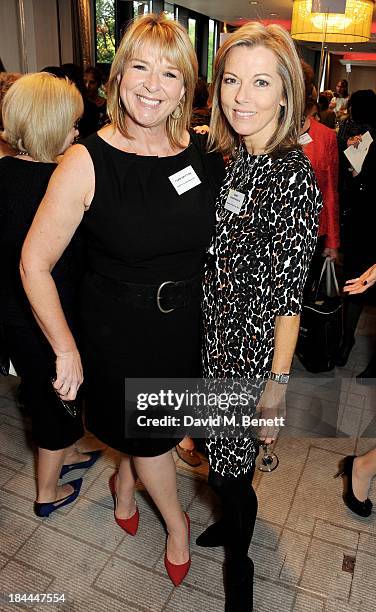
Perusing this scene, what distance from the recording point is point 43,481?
2.03m

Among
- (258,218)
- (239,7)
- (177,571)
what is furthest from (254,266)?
(239,7)

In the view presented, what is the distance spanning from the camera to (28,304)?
5.58 ft

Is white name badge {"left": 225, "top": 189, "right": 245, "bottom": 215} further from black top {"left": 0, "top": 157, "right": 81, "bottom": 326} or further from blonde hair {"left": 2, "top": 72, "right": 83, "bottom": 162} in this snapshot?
blonde hair {"left": 2, "top": 72, "right": 83, "bottom": 162}

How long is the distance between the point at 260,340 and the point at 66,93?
3.36 feet

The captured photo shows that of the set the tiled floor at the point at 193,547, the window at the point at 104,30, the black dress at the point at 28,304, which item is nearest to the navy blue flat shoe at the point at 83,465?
the tiled floor at the point at 193,547

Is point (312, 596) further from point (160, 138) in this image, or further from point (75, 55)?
point (75, 55)

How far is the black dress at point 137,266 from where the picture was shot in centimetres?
132

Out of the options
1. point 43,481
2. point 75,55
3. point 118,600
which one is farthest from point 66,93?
point 75,55

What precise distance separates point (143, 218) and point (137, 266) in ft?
0.43

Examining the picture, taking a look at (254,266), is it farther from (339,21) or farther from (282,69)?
(339,21)

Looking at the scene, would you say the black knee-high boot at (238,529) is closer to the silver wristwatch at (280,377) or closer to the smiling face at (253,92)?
the silver wristwatch at (280,377)

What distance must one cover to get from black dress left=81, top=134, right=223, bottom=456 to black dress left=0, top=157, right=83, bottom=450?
22 cm

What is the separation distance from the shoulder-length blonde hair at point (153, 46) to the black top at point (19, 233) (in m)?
0.38

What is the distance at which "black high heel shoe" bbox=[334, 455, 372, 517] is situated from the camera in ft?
6.83
